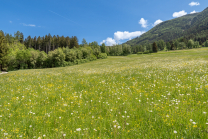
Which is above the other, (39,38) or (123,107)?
(39,38)

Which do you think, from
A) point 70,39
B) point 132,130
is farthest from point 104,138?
point 70,39

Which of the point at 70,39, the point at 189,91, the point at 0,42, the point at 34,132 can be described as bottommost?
the point at 34,132

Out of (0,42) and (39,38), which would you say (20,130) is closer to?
(0,42)

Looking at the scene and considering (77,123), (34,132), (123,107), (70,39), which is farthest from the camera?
(70,39)

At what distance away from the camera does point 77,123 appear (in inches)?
153

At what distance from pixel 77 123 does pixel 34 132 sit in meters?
1.45

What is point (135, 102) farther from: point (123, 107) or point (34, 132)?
point (34, 132)

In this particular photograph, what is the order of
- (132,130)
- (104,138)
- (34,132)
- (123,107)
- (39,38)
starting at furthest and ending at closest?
Result: 1. (39,38)
2. (123,107)
3. (34,132)
4. (132,130)
5. (104,138)

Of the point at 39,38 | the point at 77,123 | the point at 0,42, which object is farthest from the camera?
the point at 39,38

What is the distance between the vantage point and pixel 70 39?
12862cm

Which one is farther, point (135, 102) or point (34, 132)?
point (135, 102)

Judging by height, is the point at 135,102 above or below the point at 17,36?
below

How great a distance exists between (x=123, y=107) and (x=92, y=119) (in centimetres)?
158

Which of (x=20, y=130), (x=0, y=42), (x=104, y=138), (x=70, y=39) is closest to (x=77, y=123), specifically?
(x=104, y=138)
